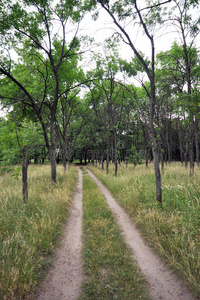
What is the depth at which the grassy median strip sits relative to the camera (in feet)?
8.40

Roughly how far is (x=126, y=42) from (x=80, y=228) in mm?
8007

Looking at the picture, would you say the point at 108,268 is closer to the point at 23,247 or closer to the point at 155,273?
the point at 155,273

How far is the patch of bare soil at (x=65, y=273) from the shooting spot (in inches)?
103

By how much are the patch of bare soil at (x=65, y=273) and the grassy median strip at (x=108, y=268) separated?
0.59 ft

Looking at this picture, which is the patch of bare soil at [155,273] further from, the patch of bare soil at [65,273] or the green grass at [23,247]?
the green grass at [23,247]

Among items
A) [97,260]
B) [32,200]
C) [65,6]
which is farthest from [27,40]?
[97,260]

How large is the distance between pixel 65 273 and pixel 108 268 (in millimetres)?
971

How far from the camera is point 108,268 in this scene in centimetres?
313

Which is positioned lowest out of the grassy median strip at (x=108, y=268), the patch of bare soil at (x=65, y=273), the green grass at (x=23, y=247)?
the patch of bare soil at (x=65, y=273)

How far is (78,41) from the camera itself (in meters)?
9.27

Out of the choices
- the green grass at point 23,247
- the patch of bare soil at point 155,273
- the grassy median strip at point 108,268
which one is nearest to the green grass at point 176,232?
the patch of bare soil at point 155,273

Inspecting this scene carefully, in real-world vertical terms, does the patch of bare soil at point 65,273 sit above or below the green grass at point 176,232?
below

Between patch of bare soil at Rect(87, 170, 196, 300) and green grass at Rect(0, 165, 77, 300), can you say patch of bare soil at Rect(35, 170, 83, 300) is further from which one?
patch of bare soil at Rect(87, 170, 196, 300)

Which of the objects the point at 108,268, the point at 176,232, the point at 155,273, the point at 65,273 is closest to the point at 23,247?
the point at 65,273
